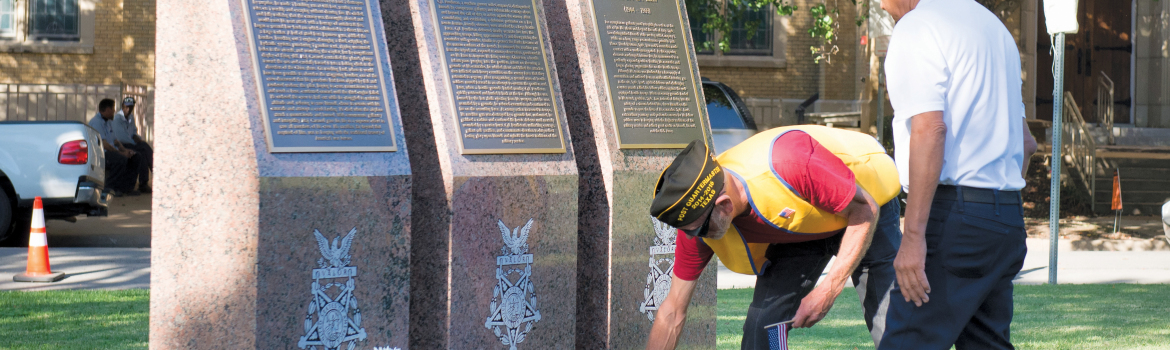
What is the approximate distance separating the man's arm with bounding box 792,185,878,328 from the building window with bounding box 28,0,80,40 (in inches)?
877

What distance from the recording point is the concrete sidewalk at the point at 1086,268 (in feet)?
31.9

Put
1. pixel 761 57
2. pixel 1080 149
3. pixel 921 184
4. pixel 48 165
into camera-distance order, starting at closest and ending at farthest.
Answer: pixel 921 184
pixel 48 165
pixel 1080 149
pixel 761 57

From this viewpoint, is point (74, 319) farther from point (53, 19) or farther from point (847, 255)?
point (53, 19)

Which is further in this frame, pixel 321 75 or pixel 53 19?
pixel 53 19

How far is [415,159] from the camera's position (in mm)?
4570

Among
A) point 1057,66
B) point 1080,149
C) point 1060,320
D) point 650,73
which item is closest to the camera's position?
point 650,73

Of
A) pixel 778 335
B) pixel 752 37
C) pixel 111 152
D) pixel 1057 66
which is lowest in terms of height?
pixel 778 335

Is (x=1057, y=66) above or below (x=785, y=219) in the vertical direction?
above

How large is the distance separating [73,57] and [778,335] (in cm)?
2159

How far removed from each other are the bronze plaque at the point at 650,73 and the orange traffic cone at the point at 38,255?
5.63 meters

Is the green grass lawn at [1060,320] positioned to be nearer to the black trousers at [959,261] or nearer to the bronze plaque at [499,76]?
the bronze plaque at [499,76]

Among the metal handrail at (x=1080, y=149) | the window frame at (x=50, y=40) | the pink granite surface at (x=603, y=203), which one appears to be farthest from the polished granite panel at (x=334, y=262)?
the window frame at (x=50, y=40)

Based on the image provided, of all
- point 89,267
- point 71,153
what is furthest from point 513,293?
point 71,153

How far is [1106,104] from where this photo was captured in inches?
858
